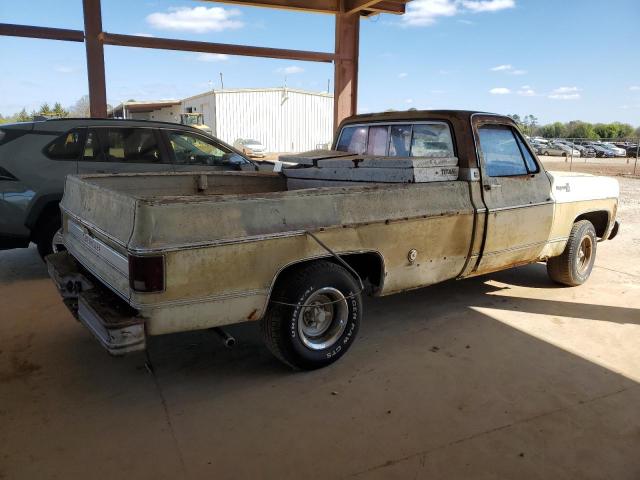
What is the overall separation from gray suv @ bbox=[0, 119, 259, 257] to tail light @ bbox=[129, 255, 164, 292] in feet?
8.74

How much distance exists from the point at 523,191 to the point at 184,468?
12.1 ft

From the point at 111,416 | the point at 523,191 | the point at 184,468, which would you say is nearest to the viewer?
the point at 184,468

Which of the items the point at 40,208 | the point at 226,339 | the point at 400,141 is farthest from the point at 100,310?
the point at 40,208

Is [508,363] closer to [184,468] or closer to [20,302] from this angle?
[184,468]

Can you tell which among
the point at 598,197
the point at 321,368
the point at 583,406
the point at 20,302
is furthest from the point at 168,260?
the point at 598,197

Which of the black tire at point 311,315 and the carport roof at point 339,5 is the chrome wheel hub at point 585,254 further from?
the carport roof at point 339,5

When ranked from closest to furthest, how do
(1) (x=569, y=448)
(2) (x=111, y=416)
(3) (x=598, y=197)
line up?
(1) (x=569, y=448) → (2) (x=111, y=416) → (3) (x=598, y=197)

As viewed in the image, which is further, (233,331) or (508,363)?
(233,331)

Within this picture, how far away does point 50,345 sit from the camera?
155 inches

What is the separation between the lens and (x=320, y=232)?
3.33 metres

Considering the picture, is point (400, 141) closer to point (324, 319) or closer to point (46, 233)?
point (324, 319)

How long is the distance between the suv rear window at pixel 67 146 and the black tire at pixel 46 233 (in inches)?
26.9

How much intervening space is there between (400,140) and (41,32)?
615 cm

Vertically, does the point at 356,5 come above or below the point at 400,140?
above
